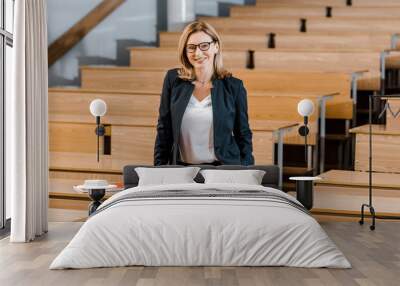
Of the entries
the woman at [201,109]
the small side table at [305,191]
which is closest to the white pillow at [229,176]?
the woman at [201,109]

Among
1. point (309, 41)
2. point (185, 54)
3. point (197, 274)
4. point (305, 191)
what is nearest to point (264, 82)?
point (309, 41)

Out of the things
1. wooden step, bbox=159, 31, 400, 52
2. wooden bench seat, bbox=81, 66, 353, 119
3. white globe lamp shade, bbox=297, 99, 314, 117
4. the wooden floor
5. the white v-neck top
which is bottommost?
the wooden floor

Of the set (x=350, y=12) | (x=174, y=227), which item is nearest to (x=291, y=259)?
(x=174, y=227)

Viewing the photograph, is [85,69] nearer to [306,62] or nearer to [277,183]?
[306,62]

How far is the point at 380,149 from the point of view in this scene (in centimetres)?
322

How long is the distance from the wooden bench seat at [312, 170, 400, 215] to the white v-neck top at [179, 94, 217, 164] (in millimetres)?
688

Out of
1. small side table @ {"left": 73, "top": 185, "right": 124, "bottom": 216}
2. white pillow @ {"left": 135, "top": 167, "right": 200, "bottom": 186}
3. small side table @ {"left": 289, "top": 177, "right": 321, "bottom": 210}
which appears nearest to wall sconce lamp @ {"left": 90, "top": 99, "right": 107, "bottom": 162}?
small side table @ {"left": 73, "top": 185, "right": 124, "bottom": 216}

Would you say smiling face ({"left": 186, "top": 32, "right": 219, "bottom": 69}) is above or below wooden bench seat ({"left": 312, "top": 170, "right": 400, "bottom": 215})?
above

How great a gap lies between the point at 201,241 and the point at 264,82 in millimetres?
1779

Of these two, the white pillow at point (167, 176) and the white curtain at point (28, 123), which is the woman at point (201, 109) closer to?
the white pillow at point (167, 176)

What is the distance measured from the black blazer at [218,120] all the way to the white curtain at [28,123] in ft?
1.33

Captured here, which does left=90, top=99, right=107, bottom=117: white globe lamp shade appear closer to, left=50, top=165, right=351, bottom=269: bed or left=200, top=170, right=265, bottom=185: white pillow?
left=200, top=170, right=265, bottom=185: white pillow

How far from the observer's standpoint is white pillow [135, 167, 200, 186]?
8.12 feet

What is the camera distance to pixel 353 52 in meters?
3.84
